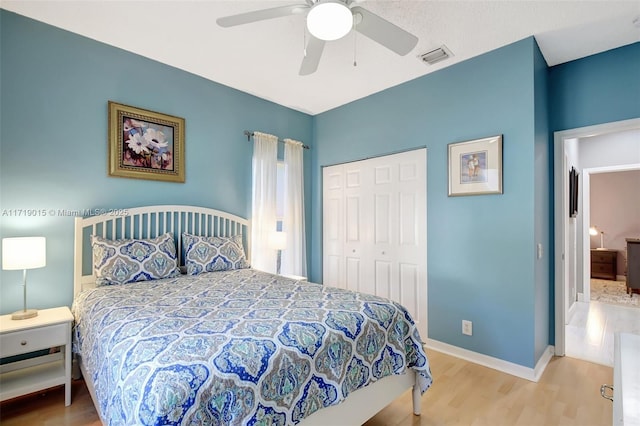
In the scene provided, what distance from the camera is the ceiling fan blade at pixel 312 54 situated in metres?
1.97

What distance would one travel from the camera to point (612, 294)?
5.11 m

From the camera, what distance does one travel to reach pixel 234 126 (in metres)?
3.56

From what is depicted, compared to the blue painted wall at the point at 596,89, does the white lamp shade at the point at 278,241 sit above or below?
below

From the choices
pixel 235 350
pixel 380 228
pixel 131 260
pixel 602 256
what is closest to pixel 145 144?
pixel 131 260

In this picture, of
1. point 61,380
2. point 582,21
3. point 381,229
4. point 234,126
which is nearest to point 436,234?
point 381,229

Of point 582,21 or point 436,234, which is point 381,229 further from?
point 582,21

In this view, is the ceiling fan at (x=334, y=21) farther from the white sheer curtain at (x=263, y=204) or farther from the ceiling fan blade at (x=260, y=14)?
the white sheer curtain at (x=263, y=204)

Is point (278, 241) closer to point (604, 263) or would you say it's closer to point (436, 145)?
point (436, 145)

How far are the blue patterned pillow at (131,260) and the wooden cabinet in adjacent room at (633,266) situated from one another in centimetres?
672

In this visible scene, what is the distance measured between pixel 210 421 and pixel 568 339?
374 cm

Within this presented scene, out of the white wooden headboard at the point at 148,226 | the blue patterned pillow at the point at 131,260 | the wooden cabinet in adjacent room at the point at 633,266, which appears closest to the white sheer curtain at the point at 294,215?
the white wooden headboard at the point at 148,226

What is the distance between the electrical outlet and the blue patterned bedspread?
43.7 inches

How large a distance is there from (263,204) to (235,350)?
8.62ft

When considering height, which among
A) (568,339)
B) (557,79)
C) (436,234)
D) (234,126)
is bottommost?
(568,339)
